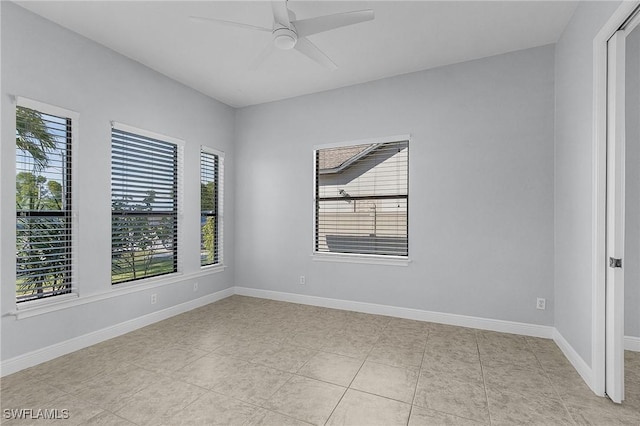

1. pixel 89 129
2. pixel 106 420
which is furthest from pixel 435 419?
pixel 89 129

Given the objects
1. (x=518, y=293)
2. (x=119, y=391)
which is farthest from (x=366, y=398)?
(x=518, y=293)

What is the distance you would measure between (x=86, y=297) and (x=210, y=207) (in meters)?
1.96

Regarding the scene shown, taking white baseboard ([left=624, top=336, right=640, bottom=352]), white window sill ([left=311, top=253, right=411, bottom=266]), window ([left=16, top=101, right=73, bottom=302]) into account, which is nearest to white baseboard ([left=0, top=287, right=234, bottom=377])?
window ([left=16, top=101, right=73, bottom=302])

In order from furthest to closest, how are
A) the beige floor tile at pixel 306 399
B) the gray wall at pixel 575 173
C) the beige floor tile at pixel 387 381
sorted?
1. the gray wall at pixel 575 173
2. the beige floor tile at pixel 387 381
3. the beige floor tile at pixel 306 399

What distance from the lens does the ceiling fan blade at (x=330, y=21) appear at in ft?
6.74

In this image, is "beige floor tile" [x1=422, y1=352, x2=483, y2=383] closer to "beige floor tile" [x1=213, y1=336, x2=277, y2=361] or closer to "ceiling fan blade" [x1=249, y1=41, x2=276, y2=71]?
"beige floor tile" [x1=213, y1=336, x2=277, y2=361]

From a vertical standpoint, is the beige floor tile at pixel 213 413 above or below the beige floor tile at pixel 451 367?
above

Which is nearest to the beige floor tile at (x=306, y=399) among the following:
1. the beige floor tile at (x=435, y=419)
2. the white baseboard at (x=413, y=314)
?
the beige floor tile at (x=435, y=419)

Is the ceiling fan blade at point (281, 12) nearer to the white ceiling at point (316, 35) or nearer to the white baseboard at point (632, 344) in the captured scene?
the white ceiling at point (316, 35)

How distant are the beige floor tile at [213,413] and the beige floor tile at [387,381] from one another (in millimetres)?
799

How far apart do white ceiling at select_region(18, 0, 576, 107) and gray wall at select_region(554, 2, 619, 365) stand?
327mm

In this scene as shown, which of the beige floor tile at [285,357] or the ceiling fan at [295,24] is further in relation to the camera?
the beige floor tile at [285,357]

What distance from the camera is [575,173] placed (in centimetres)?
257

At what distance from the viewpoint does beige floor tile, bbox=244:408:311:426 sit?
1.85 meters
